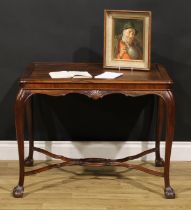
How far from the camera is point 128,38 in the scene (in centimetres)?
292

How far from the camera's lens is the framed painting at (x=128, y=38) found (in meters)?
2.89

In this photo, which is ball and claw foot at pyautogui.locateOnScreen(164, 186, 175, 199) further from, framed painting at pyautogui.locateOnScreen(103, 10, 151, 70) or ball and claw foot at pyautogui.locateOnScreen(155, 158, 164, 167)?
framed painting at pyautogui.locateOnScreen(103, 10, 151, 70)

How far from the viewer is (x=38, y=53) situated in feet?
10.6

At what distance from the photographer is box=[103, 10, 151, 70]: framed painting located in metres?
2.89

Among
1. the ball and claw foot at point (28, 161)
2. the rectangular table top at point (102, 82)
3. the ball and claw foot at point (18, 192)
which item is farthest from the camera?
the ball and claw foot at point (28, 161)

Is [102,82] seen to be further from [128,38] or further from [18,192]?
[18,192]

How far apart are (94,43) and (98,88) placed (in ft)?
1.96

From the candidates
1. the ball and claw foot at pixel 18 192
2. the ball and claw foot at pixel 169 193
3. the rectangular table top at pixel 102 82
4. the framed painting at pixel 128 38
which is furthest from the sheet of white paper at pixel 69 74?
the ball and claw foot at pixel 169 193

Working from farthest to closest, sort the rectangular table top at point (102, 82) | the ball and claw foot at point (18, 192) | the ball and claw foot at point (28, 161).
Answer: the ball and claw foot at point (28, 161) < the ball and claw foot at point (18, 192) < the rectangular table top at point (102, 82)

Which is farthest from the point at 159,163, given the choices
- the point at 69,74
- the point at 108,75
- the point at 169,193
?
the point at 69,74

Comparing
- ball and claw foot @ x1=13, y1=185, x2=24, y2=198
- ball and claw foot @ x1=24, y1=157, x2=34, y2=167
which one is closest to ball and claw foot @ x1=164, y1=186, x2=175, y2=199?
ball and claw foot @ x1=13, y1=185, x2=24, y2=198

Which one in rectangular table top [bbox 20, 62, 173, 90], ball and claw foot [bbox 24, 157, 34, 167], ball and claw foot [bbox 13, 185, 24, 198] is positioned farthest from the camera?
ball and claw foot [bbox 24, 157, 34, 167]

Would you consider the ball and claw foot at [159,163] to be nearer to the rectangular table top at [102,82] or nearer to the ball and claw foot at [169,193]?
the ball and claw foot at [169,193]

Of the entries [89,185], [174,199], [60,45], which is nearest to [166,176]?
[174,199]
